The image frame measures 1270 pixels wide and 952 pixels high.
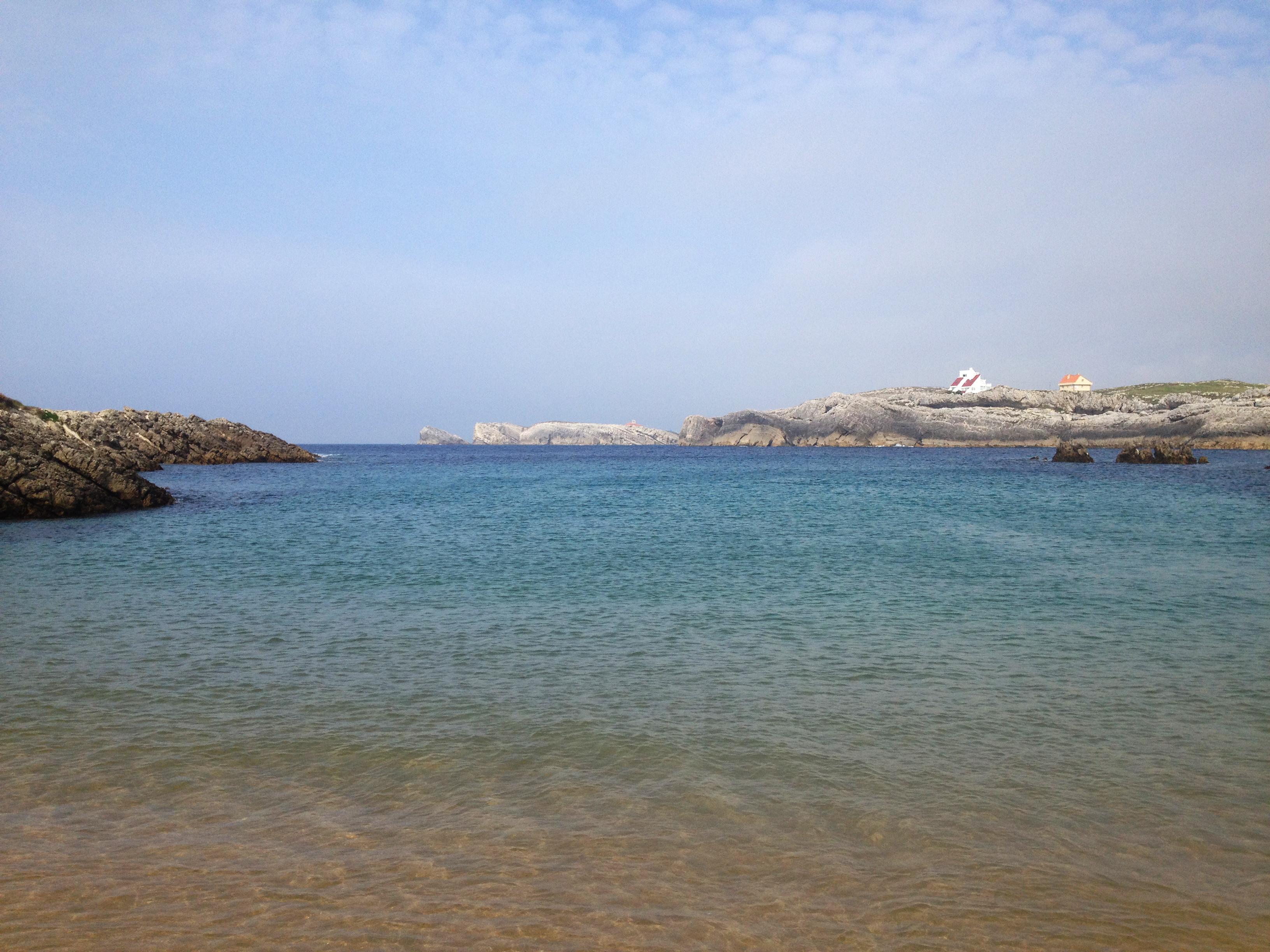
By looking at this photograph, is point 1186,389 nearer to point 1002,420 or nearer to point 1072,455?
point 1002,420

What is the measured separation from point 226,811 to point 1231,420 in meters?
129

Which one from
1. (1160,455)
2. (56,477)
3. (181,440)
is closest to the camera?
(56,477)

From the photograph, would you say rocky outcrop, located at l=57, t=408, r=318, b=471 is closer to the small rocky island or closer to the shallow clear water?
the small rocky island

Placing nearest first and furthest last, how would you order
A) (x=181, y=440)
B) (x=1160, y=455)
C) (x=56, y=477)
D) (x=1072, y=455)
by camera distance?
(x=56, y=477), (x=1160, y=455), (x=1072, y=455), (x=181, y=440)

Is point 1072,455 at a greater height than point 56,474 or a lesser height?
lesser

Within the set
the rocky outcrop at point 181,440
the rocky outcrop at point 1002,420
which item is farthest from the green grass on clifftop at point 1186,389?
the rocky outcrop at point 181,440

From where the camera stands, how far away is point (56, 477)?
29.5m

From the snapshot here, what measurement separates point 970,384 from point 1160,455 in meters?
103

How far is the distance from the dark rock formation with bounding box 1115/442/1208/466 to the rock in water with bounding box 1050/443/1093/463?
290 cm

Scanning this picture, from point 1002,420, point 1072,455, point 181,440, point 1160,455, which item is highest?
point 1002,420

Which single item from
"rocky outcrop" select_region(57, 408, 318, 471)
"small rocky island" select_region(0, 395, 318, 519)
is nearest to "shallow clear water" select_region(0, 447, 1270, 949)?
"small rocky island" select_region(0, 395, 318, 519)

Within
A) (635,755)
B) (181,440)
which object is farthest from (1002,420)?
(635,755)

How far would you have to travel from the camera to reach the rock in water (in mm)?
74062

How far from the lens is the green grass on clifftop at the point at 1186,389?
527 ft
